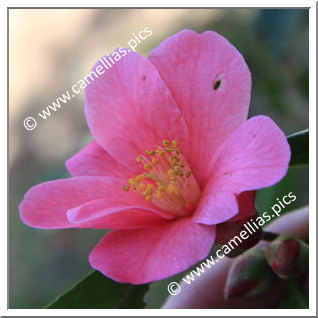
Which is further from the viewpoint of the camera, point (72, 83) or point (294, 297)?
point (72, 83)

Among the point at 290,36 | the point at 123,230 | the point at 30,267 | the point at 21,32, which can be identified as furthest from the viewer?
the point at 21,32

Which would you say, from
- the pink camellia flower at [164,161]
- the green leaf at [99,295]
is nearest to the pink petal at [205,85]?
the pink camellia flower at [164,161]

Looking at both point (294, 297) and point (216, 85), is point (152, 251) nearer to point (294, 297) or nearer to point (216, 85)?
point (216, 85)

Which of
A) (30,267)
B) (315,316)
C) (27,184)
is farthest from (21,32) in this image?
(315,316)

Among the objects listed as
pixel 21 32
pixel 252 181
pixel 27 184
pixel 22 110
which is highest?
pixel 21 32

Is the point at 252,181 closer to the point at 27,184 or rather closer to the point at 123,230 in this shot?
the point at 123,230

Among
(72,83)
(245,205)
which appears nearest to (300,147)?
(245,205)

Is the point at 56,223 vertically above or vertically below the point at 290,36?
below
